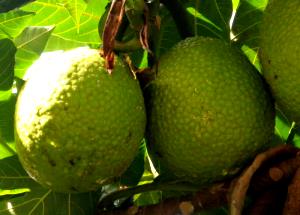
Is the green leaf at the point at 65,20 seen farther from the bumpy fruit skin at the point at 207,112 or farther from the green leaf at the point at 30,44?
the bumpy fruit skin at the point at 207,112

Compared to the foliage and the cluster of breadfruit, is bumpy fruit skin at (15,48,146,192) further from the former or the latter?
the foliage

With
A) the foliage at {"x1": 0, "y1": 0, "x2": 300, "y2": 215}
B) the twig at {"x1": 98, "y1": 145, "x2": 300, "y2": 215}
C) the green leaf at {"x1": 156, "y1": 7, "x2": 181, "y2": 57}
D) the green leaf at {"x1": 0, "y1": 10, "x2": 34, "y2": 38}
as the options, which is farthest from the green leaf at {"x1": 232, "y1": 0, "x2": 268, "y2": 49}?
the green leaf at {"x1": 0, "y1": 10, "x2": 34, "y2": 38}

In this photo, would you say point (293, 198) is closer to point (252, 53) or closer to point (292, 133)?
point (292, 133)

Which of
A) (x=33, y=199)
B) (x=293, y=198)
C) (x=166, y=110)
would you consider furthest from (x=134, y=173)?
(x=293, y=198)

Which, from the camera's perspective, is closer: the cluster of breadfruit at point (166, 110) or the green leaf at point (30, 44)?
the cluster of breadfruit at point (166, 110)

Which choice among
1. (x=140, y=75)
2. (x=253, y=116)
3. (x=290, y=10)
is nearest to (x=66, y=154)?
(x=140, y=75)

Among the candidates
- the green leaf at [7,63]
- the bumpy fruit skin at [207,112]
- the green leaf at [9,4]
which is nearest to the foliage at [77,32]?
the green leaf at [7,63]
